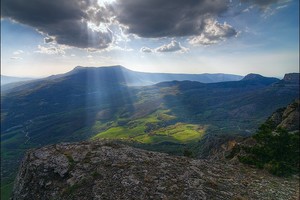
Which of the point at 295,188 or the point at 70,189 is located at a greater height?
the point at 70,189

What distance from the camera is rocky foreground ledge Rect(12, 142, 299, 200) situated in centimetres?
1583

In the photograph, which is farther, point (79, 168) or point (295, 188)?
point (295, 188)

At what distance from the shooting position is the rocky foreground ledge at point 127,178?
51.9ft

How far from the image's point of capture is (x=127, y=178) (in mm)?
16828

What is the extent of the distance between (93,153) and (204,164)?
951cm

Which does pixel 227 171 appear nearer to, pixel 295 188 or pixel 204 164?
pixel 204 164

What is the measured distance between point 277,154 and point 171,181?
51.2 ft

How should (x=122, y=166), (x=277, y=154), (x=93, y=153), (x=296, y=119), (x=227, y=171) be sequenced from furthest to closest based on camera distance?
(x=296, y=119) < (x=277, y=154) < (x=227, y=171) < (x=93, y=153) < (x=122, y=166)

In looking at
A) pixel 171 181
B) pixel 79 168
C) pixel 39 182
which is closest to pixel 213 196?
pixel 171 181

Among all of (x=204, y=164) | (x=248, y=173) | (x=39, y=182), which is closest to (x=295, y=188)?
(x=248, y=173)

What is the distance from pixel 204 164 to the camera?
21.5 metres

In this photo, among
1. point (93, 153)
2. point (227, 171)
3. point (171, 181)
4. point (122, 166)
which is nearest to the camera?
point (171, 181)

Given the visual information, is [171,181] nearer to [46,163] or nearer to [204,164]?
[204,164]

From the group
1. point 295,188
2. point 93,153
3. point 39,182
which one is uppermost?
point 93,153
